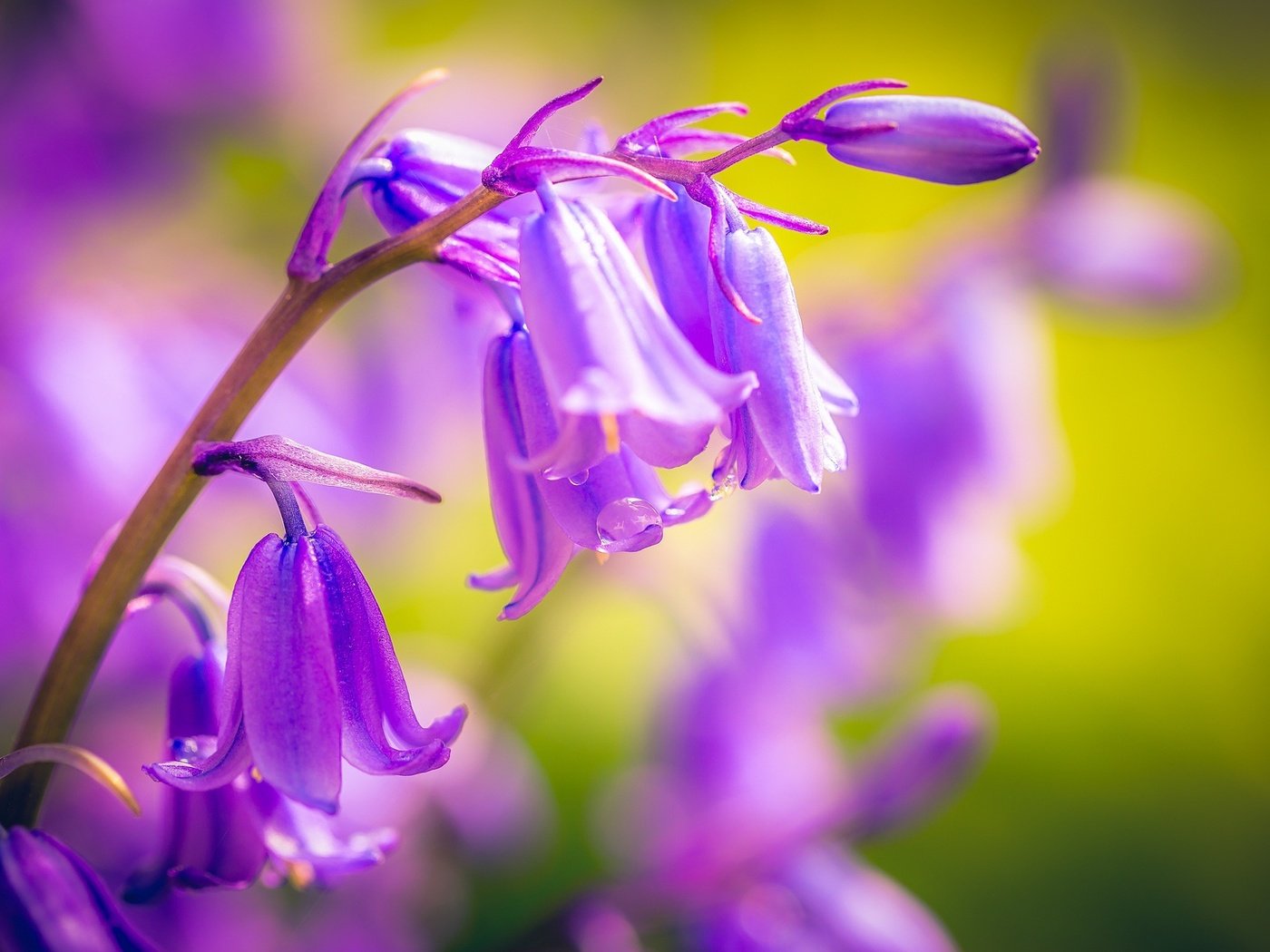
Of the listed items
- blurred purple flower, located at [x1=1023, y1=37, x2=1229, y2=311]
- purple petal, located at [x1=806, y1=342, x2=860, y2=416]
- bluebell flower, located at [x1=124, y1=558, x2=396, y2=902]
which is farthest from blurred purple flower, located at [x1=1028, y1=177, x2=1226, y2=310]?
bluebell flower, located at [x1=124, y1=558, x2=396, y2=902]

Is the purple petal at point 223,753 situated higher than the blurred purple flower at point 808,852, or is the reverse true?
the purple petal at point 223,753

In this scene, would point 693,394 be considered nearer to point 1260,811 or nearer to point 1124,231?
point 1124,231

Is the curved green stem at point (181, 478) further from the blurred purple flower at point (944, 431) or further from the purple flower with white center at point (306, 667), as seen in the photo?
the blurred purple flower at point (944, 431)

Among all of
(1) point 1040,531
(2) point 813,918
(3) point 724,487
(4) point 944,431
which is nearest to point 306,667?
(3) point 724,487

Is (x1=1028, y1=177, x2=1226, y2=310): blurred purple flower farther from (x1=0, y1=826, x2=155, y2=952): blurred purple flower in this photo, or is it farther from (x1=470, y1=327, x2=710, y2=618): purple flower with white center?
(x1=0, y1=826, x2=155, y2=952): blurred purple flower

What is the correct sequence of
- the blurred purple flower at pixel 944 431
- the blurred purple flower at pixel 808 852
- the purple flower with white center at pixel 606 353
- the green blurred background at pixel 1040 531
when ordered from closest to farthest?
the purple flower with white center at pixel 606 353
the blurred purple flower at pixel 808 852
the blurred purple flower at pixel 944 431
the green blurred background at pixel 1040 531

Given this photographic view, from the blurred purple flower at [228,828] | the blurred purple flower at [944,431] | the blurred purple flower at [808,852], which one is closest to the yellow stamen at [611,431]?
the blurred purple flower at [228,828]

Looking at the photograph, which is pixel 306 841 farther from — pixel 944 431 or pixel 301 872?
pixel 944 431
